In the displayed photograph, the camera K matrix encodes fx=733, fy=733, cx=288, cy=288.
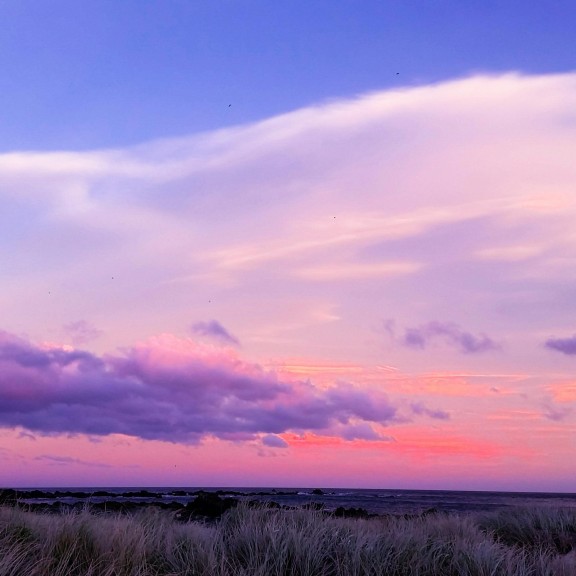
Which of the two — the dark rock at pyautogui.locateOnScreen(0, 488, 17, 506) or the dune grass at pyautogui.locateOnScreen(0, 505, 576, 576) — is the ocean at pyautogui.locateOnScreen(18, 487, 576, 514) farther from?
the dune grass at pyautogui.locateOnScreen(0, 505, 576, 576)

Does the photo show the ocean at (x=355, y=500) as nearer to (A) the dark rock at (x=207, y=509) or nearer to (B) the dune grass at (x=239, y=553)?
(A) the dark rock at (x=207, y=509)

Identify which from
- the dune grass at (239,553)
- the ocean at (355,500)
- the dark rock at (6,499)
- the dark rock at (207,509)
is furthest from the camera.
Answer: the ocean at (355,500)

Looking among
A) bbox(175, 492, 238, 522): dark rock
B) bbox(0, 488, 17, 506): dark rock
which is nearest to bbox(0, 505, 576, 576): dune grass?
bbox(0, 488, 17, 506): dark rock

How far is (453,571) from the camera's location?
999 centimetres

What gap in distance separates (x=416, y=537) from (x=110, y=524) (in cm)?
482

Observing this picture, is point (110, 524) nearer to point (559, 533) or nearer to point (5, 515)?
point (5, 515)

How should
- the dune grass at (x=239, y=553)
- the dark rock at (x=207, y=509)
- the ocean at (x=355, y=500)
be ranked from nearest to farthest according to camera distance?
the dune grass at (x=239, y=553), the dark rock at (x=207, y=509), the ocean at (x=355, y=500)

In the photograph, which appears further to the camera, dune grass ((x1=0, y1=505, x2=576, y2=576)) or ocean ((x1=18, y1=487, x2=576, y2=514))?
ocean ((x1=18, y1=487, x2=576, y2=514))

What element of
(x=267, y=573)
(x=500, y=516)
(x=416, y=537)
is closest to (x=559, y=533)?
(x=500, y=516)

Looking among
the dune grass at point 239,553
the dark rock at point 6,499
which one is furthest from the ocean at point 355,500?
the dune grass at point 239,553

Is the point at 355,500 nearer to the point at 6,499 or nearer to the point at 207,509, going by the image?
the point at 207,509

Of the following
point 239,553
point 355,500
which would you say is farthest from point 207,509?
point 355,500

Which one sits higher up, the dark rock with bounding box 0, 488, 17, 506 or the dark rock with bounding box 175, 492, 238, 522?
the dark rock with bounding box 0, 488, 17, 506

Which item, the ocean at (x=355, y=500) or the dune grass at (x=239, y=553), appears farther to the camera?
the ocean at (x=355, y=500)
